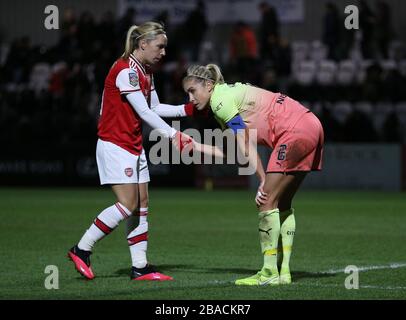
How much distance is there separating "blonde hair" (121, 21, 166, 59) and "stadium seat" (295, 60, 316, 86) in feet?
52.5

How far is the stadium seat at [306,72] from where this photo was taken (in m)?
24.6

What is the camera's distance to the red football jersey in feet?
28.2

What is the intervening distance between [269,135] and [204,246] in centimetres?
345

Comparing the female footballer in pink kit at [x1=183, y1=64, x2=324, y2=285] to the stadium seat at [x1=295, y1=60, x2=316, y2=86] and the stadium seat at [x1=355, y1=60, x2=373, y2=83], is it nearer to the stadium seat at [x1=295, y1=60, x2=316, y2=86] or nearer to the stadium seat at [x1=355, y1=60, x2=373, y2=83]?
the stadium seat at [x1=355, y1=60, x2=373, y2=83]

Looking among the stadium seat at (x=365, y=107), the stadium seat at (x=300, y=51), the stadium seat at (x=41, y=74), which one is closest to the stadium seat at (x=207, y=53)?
the stadium seat at (x=300, y=51)

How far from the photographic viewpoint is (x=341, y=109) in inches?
900

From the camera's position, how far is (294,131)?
8.28m

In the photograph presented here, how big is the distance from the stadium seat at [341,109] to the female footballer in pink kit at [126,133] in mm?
14484

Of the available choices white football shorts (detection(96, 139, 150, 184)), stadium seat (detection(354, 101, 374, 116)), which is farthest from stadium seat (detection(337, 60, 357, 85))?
white football shorts (detection(96, 139, 150, 184))

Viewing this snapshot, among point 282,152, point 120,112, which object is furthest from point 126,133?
point 282,152

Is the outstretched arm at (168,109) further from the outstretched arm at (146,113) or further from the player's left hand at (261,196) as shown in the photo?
the player's left hand at (261,196)

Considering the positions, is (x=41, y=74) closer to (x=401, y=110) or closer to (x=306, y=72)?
(x=306, y=72)
